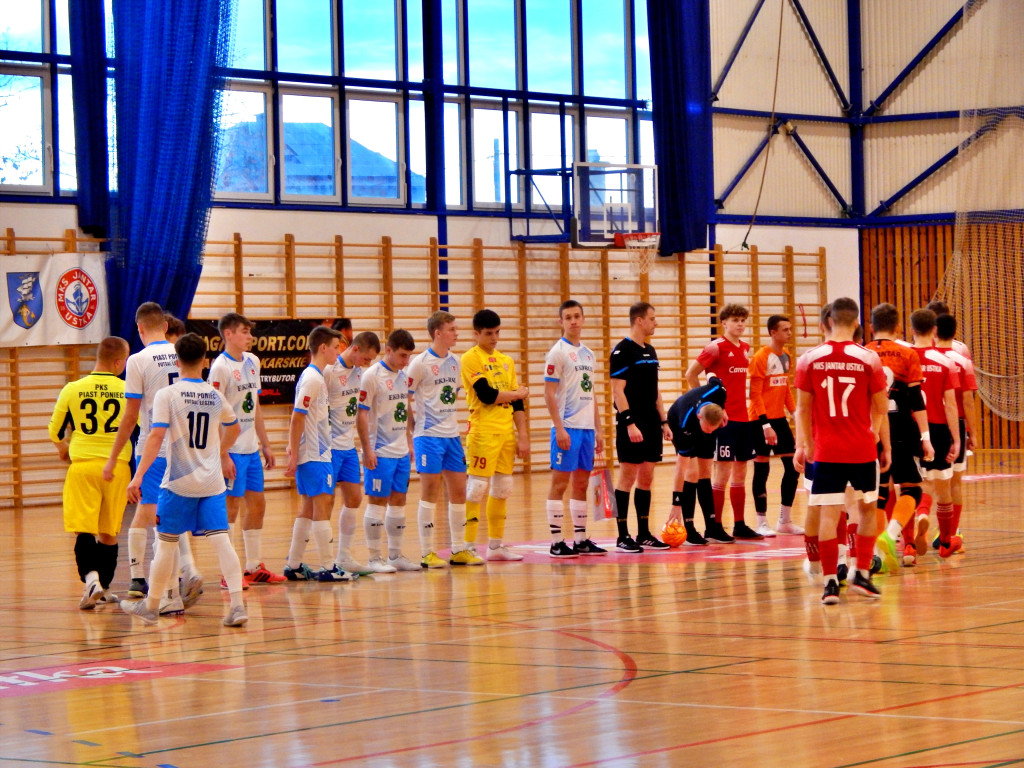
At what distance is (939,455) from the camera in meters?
9.66

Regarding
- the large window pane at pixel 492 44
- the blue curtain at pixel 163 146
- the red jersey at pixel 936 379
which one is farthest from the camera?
the large window pane at pixel 492 44

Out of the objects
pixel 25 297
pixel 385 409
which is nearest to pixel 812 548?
pixel 385 409

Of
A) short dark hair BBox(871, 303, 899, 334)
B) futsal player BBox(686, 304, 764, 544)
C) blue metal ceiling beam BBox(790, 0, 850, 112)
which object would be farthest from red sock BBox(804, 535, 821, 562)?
blue metal ceiling beam BBox(790, 0, 850, 112)

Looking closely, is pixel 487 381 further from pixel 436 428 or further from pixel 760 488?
pixel 760 488

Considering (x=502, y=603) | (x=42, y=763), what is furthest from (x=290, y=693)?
(x=502, y=603)

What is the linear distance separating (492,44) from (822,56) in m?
6.65

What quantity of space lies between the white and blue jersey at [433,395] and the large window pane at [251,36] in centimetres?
1017

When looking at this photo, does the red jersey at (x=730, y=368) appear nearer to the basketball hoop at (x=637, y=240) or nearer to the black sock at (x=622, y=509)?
the black sock at (x=622, y=509)

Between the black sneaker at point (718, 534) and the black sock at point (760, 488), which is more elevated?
the black sock at point (760, 488)

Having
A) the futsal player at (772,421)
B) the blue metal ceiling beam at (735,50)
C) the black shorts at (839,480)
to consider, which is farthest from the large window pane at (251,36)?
the black shorts at (839,480)

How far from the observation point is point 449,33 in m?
21.0

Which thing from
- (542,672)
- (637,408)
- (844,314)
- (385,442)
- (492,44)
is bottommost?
(542,672)

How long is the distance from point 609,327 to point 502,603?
13.6m

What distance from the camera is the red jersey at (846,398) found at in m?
7.81
